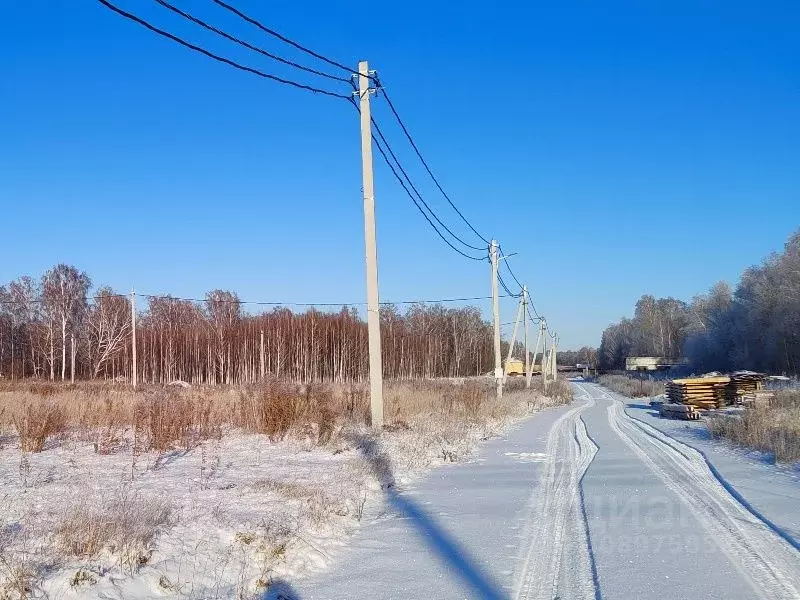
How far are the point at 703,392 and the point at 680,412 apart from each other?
3.09 meters

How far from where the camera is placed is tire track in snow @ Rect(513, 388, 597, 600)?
16.8 ft

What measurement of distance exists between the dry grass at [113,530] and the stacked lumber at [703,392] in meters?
24.0

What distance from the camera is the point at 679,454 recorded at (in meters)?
13.0

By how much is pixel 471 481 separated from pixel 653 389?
4582cm

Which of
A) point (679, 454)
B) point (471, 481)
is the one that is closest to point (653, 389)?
point (679, 454)

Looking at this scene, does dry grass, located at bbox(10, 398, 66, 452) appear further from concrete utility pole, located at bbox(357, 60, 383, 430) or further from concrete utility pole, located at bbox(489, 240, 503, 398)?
concrete utility pole, located at bbox(489, 240, 503, 398)

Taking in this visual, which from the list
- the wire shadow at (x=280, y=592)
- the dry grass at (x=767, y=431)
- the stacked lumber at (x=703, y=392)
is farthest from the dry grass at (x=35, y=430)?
the stacked lumber at (x=703, y=392)

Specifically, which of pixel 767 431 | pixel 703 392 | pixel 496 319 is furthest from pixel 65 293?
pixel 767 431

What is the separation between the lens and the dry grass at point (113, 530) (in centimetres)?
530

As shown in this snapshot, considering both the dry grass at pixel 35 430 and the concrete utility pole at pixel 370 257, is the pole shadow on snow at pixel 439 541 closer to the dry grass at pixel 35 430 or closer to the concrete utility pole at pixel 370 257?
the concrete utility pole at pixel 370 257

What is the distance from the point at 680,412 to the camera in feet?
79.5

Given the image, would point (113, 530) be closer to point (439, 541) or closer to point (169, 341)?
point (439, 541)

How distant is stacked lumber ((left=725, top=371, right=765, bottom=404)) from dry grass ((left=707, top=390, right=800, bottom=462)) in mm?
10269

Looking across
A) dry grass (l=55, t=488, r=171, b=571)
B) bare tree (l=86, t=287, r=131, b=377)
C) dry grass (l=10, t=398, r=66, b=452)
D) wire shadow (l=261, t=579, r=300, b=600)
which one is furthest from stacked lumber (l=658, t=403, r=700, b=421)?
bare tree (l=86, t=287, r=131, b=377)
